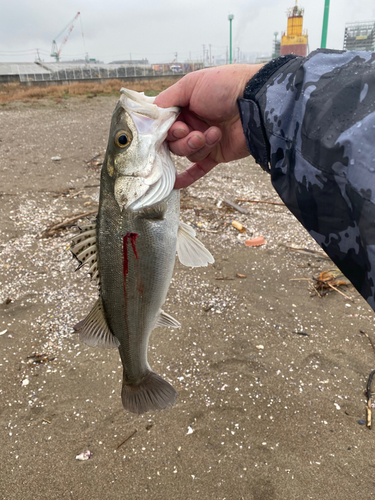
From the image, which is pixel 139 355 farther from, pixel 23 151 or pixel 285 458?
pixel 23 151

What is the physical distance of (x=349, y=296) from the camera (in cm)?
488

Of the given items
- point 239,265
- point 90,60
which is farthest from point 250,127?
point 90,60

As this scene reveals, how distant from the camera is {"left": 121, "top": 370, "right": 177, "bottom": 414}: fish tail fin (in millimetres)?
2385

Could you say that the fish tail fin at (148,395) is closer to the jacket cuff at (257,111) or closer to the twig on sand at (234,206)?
the jacket cuff at (257,111)

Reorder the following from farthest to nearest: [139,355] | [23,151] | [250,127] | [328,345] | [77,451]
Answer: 1. [23,151]
2. [328,345]
3. [77,451]
4. [139,355]
5. [250,127]

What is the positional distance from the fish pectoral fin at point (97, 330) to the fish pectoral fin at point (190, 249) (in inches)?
27.9

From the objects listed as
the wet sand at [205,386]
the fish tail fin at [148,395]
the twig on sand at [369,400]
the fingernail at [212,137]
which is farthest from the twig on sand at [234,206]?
the fish tail fin at [148,395]

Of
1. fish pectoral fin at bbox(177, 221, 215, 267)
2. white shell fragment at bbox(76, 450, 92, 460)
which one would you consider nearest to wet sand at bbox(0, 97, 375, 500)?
white shell fragment at bbox(76, 450, 92, 460)

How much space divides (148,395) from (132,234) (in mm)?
1218

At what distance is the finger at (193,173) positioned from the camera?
2679 mm

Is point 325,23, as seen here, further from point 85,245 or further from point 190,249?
point 85,245

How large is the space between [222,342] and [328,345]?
4.39ft

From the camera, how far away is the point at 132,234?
2.11m

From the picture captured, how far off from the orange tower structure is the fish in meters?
29.5
